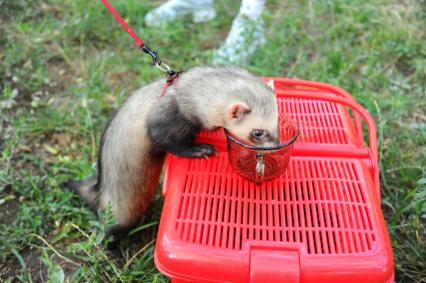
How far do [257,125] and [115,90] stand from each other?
4.97 ft

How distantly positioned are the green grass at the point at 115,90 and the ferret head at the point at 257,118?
23.4 inches

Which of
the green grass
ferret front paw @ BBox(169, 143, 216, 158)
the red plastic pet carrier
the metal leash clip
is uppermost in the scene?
the metal leash clip

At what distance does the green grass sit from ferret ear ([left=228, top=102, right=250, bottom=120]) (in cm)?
59

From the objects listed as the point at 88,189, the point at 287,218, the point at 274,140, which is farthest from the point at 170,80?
the point at 287,218

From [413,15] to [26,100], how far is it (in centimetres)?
286

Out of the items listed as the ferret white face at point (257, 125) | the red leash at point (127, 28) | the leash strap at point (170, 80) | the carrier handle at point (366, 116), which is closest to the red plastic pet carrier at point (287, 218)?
the carrier handle at point (366, 116)

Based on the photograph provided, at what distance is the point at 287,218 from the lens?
1391 mm

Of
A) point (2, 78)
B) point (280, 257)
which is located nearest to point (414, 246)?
point (280, 257)

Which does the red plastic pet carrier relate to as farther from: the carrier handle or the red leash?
the red leash

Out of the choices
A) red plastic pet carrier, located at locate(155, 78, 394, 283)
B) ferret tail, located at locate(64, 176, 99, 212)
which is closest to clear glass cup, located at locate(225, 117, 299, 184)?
red plastic pet carrier, located at locate(155, 78, 394, 283)

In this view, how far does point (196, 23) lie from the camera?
3.46m

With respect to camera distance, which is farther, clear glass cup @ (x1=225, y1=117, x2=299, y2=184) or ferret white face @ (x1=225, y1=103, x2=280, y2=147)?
ferret white face @ (x1=225, y1=103, x2=280, y2=147)

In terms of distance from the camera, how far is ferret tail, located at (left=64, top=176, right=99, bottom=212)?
78.2 inches

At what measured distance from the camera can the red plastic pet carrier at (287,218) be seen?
4.07ft
